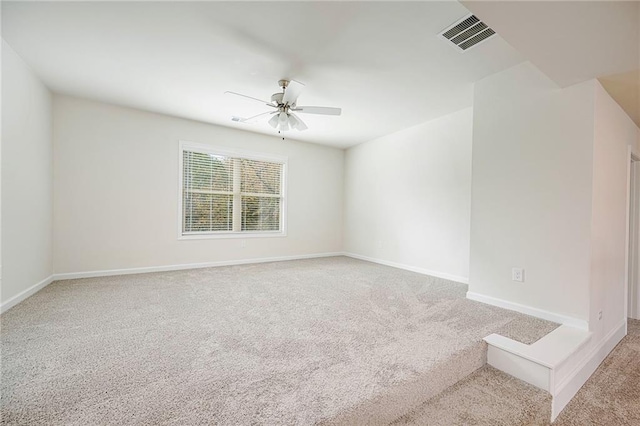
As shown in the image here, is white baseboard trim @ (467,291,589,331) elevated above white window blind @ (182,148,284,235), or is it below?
below

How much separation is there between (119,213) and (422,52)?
14.3 feet

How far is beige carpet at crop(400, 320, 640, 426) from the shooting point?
1.53 m

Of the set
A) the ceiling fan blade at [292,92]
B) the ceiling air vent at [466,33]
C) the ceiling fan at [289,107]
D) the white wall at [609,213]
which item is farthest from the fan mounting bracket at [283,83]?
the white wall at [609,213]

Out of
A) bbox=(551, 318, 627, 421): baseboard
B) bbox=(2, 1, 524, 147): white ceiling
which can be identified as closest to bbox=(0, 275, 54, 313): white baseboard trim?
A: bbox=(2, 1, 524, 147): white ceiling

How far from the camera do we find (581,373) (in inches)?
80.2

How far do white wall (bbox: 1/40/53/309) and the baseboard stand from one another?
4.48m

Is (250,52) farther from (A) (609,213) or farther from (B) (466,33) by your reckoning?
(A) (609,213)

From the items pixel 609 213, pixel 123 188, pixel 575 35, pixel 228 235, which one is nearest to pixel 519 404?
pixel 609 213

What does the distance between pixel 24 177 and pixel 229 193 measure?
2.55 metres

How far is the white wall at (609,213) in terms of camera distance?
7.42 ft

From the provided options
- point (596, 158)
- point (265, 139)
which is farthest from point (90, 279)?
point (596, 158)

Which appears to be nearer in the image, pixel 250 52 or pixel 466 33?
pixel 466 33

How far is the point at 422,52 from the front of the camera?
245 cm

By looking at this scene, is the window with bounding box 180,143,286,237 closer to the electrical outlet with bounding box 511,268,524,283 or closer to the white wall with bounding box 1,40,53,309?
the white wall with bounding box 1,40,53,309
